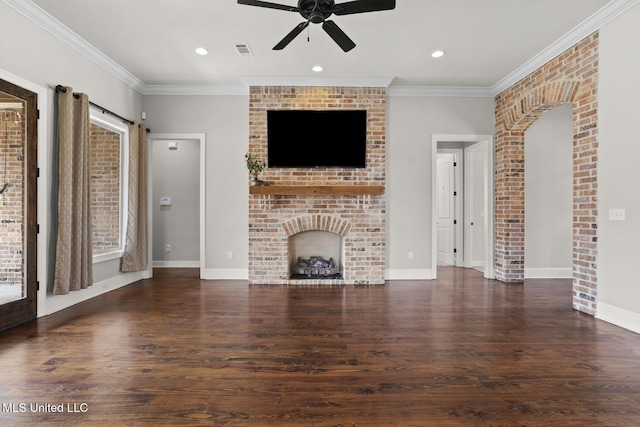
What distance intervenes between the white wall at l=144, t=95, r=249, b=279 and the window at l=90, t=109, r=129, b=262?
747mm

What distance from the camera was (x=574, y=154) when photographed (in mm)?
3781

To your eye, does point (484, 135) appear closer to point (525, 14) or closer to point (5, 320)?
point (525, 14)

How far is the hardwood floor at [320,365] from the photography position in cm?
177

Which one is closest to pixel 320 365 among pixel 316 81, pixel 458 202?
pixel 316 81

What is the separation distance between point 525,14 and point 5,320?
221 inches

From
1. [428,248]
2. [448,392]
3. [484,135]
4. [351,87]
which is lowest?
[448,392]

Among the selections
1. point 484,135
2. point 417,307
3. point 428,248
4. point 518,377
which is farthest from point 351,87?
point 518,377

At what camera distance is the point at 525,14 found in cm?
333

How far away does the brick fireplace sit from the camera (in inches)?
197

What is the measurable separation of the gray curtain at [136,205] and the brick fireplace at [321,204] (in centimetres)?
164

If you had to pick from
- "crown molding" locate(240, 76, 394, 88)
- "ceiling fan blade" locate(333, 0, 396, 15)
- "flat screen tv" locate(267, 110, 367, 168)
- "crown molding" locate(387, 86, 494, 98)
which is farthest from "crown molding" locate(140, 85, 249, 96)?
"ceiling fan blade" locate(333, 0, 396, 15)

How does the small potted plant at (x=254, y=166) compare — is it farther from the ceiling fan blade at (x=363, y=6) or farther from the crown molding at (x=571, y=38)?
the crown molding at (x=571, y=38)

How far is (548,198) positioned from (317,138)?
387 cm

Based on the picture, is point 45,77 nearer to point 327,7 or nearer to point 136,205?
point 136,205
